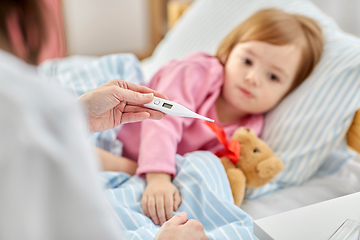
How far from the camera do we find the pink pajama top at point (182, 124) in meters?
0.80

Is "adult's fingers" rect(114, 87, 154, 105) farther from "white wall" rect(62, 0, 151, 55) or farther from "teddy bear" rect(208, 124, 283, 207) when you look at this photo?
"white wall" rect(62, 0, 151, 55)

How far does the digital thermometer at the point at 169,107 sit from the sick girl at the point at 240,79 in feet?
0.73

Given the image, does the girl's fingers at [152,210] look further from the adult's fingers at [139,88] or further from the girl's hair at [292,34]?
the girl's hair at [292,34]

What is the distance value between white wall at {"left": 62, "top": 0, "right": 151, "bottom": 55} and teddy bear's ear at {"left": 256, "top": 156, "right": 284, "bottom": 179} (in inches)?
88.1

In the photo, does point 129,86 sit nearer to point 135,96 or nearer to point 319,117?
point 135,96

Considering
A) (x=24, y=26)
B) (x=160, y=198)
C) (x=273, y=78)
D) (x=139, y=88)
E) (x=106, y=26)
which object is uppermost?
(x=24, y=26)

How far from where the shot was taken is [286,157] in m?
0.89

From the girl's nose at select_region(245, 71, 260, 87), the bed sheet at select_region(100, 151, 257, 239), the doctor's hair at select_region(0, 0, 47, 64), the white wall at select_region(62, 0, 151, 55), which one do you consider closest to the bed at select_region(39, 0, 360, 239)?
the bed sheet at select_region(100, 151, 257, 239)

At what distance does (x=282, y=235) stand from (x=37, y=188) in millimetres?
332

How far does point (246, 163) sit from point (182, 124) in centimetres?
21

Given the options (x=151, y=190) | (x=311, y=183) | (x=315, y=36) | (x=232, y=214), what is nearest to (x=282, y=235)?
(x=232, y=214)

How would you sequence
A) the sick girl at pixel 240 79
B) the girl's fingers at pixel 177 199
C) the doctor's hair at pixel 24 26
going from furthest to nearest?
1. the sick girl at pixel 240 79
2. the girl's fingers at pixel 177 199
3. the doctor's hair at pixel 24 26

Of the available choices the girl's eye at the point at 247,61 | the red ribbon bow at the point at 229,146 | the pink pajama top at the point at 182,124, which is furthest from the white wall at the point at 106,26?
the red ribbon bow at the point at 229,146

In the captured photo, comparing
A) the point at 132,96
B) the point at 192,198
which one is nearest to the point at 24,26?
the point at 132,96
